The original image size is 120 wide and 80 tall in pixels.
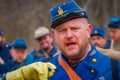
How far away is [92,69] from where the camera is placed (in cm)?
404

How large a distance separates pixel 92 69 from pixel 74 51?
0.27m

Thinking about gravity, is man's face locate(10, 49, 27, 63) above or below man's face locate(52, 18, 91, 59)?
below

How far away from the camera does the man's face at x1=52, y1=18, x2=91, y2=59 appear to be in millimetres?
3885

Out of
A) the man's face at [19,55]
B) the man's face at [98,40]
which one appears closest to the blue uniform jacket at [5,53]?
the man's face at [19,55]

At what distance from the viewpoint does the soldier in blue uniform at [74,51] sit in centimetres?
391

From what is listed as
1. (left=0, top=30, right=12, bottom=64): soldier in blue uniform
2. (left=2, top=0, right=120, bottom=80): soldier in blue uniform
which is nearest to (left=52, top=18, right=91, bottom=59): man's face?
(left=2, top=0, right=120, bottom=80): soldier in blue uniform

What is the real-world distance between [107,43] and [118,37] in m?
0.58

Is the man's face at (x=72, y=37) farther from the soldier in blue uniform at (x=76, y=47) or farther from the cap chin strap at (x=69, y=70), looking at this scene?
the cap chin strap at (x=69, y=70)

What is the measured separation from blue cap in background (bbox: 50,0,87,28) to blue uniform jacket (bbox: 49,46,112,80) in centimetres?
34

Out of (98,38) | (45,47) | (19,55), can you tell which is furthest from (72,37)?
(19,55)

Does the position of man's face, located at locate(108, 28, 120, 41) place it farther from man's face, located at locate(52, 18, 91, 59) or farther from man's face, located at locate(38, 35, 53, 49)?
man's face, located at locate(52, 18, 91, 59)

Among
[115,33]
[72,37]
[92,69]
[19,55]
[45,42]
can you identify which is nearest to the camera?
[72,37]

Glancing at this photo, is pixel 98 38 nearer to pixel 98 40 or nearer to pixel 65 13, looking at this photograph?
pixel 98 40

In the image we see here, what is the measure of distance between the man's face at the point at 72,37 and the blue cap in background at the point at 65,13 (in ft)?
0.12
